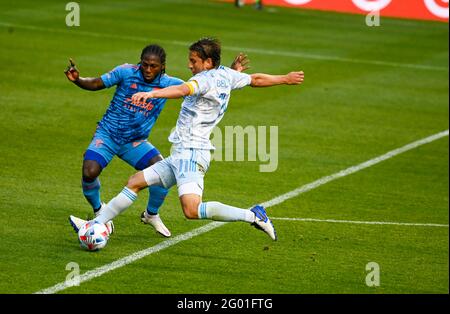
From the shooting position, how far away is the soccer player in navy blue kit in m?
11.0

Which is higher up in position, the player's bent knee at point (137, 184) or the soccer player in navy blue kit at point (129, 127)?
the soccer player in navy blue kit at point (129, 127)

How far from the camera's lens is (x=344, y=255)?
1104 centimetres

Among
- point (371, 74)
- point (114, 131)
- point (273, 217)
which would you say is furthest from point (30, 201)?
point (371, 74)

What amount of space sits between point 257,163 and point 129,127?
435 centimetres

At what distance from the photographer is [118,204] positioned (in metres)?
10.5

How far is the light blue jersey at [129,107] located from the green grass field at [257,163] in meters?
1.06

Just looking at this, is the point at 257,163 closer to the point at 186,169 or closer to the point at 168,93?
the point at 186,169

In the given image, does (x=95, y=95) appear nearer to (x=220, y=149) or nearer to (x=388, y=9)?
(x=220, y=149)

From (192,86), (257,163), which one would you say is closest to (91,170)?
(192,86)

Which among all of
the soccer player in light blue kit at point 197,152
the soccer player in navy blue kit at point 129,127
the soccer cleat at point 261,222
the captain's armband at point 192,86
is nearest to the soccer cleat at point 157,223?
the soccer player in navy blue kit at point 129,127

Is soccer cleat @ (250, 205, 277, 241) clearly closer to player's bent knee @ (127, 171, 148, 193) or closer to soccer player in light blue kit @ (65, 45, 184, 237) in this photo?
player's bent knee @ (127, 171, 148, 193)

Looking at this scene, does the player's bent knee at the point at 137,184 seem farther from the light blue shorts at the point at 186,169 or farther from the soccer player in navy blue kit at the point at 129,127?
the soccer player in navy blue kit at the point at 129,127

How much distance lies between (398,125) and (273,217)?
261 inches

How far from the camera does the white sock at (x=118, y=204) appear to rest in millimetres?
10461
